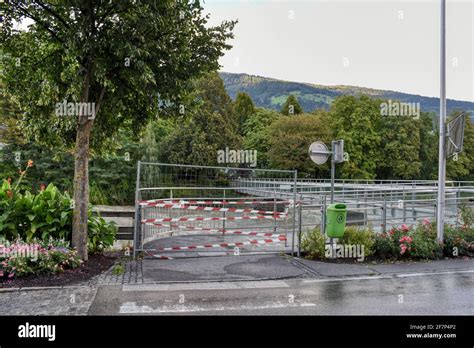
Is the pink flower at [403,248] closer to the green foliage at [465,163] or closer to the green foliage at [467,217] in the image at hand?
the green foliage at [467,217]

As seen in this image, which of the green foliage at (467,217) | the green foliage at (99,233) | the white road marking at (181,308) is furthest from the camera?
the green foliage at (467,217)

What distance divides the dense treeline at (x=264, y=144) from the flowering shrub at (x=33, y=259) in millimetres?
19946

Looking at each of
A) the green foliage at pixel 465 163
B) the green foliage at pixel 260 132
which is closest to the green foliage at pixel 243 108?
the green foliage at pixel 260 132

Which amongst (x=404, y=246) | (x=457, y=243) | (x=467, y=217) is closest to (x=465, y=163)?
(x=467, y=217)

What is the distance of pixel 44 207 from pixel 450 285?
322 inches

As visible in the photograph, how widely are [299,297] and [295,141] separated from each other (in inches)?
1728

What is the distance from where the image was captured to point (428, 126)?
64.4m

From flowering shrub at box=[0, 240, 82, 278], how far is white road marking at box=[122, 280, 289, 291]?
149 centimetres

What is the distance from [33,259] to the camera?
8.25 m

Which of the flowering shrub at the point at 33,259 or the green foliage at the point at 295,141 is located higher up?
the green foliage at the point at 295,141

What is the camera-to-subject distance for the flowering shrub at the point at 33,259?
8047 mm

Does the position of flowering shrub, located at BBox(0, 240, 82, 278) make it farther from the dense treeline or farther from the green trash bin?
the dense treeline

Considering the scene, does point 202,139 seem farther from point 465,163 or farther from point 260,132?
point 465,163
